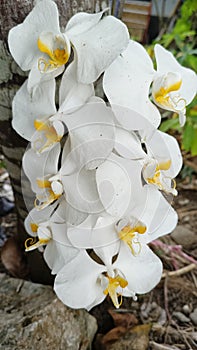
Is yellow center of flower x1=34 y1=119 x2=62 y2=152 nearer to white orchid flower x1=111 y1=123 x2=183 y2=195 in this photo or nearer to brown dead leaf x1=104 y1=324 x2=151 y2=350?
white orchid flower x1=111 y1=123 x2=183 y2=195

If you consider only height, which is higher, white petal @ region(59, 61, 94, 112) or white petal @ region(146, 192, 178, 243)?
Answer: white petal @ region(59, 61, 94, 112)

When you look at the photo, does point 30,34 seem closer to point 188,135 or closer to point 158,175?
point 158,175

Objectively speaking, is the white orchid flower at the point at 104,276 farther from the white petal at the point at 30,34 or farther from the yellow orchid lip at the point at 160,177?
the white petal at the point at 30,34

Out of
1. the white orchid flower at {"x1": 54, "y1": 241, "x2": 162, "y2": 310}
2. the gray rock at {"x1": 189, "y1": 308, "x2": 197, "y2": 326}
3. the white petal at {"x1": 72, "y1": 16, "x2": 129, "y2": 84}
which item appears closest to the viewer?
the white petal at {"x1": 72, "y1": 16, "x2": 129, "y2": 84}

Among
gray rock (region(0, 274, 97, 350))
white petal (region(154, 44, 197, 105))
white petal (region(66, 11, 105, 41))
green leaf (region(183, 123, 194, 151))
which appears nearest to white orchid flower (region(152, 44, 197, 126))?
white petal (region(154, 44, 197, 105))

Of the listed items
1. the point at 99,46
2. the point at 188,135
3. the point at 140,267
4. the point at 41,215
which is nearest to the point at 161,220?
the point at 140,267

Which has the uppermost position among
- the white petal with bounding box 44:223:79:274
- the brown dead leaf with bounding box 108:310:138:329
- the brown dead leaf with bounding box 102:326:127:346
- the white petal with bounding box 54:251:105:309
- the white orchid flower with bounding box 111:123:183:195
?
the white orchid flower with bounding box 111:123:183:195

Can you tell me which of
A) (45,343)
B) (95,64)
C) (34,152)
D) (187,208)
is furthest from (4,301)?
(187,208)

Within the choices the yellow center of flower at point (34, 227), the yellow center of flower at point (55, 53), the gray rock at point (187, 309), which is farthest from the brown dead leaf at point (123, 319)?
the yellow center of flower at point (55, 53)
